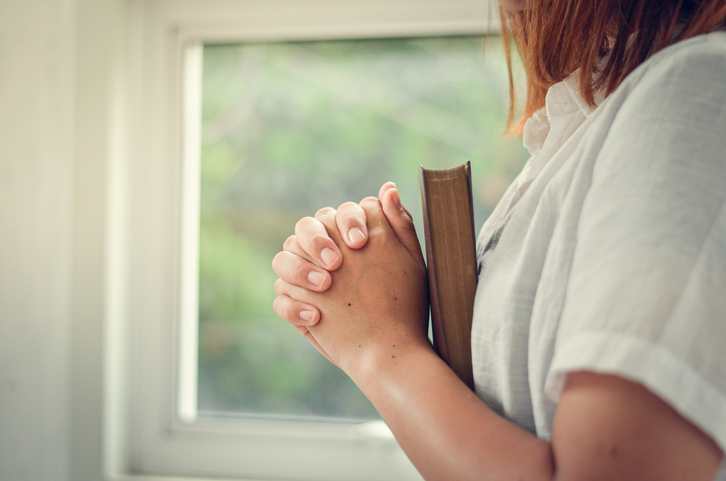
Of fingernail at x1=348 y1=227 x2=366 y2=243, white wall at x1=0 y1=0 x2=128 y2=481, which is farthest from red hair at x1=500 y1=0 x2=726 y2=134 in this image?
white wall at x1=0 y1=0 x2=128 y2=481

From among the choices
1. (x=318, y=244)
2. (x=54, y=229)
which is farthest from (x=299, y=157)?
(x=318, y=244)

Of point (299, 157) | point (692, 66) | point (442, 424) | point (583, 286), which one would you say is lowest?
point (442, 424)

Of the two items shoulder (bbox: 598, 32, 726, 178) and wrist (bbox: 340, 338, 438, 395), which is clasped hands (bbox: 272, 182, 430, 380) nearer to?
wrist (bbox: 340, 338, 438, 395)

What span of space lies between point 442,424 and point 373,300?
0.13 meters

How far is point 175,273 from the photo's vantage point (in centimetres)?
98

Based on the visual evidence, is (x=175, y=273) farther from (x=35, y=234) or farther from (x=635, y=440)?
(x=635, y=440)

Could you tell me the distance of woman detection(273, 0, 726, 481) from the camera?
8.3 inches

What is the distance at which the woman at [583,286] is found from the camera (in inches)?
8.3

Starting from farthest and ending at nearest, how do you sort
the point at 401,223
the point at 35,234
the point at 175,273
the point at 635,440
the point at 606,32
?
the point at 175,273, the point at 35,234, the point at 401,223, the point at 606,32, the point at 635,440

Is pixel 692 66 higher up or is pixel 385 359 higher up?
pixel 692 66

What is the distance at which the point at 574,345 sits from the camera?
227 mm

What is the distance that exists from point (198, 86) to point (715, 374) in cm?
106

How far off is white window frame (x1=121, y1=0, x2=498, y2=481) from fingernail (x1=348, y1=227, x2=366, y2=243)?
67cm

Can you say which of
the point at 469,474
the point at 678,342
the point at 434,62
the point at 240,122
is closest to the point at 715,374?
the point at 678,342
